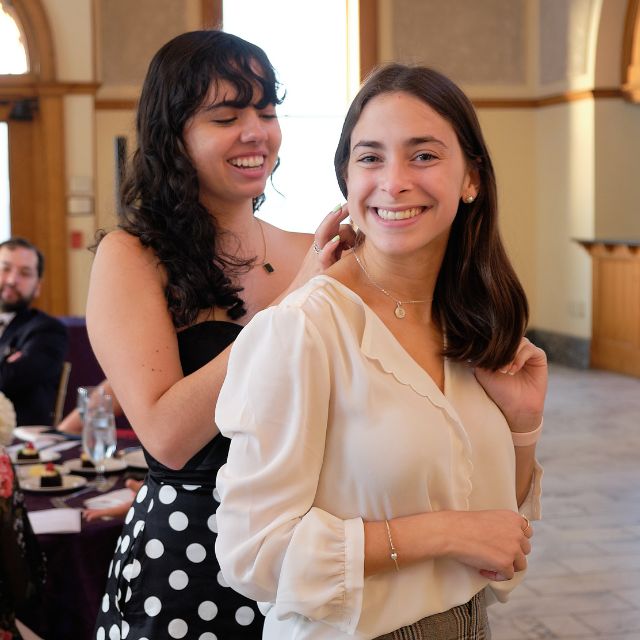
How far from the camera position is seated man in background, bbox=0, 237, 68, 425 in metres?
5.23

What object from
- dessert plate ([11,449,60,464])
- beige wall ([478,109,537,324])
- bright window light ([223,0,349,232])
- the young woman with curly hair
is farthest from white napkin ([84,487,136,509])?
beige wall ([478,109,537,324])

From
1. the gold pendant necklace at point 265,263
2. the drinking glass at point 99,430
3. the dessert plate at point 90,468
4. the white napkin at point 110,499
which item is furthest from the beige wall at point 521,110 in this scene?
the gold pendant necklace at point 265,263

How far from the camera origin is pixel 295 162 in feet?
38.6

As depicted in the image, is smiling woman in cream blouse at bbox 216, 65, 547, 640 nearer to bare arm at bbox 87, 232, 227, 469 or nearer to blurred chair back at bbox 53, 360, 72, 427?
bare arm at bbox 87, 232, 227, 469

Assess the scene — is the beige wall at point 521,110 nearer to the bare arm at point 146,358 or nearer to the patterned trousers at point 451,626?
the bare arm at point 146,358

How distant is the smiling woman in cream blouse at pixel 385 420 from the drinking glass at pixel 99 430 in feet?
6.69

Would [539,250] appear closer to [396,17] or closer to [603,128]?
[603,128]

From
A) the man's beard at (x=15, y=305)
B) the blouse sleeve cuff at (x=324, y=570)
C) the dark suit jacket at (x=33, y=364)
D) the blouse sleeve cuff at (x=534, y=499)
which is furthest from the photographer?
the man's beard at (x=15, y=305)

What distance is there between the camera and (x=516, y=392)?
5.17 feet

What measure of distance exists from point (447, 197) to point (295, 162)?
1040cm

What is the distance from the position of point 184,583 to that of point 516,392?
71 cm

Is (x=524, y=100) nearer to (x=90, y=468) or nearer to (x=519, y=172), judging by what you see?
(x=519, y=172)

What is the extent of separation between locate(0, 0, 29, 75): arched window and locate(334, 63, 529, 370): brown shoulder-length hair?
9804 millimetres

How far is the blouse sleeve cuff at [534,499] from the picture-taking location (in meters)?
1.71
